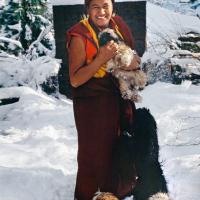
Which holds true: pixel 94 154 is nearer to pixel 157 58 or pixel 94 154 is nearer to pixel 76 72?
pixel 76 72

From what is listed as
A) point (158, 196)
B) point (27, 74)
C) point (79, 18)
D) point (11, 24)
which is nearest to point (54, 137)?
point (79, 18)

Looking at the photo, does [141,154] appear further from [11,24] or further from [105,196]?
[11,24]

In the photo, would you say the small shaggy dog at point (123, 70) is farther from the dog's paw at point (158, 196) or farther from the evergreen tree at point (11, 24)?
the evergreen tree at point (11, 24)

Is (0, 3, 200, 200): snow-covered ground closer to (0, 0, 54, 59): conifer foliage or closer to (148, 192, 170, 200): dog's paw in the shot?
(148, 192, 170, 200): dog's paw

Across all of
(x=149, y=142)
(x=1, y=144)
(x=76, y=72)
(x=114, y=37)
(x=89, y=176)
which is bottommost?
(x=1, y=144)

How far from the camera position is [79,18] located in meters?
7.58

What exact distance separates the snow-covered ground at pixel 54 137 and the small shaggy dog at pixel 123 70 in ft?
4.36

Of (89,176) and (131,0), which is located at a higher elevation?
(131,0)

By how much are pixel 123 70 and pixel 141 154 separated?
679 millimetres

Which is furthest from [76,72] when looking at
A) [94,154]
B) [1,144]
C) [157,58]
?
[157,58]

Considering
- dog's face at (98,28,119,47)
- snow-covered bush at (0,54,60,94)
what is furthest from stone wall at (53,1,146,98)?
dog's face at (98,28,119,47)

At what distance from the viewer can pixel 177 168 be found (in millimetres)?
4484

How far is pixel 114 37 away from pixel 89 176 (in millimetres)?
1108

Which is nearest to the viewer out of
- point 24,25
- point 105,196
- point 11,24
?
point 105,196
